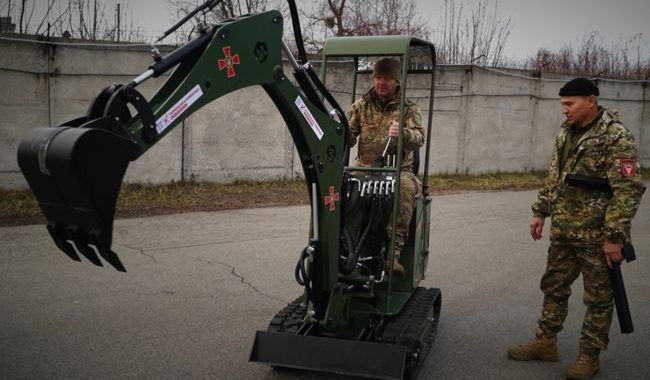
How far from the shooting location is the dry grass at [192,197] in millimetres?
9539

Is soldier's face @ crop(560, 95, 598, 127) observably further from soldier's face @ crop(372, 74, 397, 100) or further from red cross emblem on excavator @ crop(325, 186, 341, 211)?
red cross emblem on excavator @ crop(325, 186, 341, 211)

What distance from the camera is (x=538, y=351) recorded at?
4723 millimetres

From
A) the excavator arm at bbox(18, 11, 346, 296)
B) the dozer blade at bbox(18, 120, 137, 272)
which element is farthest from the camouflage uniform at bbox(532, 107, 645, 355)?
the dozer blade at bbox(18, 120, 137, 272)

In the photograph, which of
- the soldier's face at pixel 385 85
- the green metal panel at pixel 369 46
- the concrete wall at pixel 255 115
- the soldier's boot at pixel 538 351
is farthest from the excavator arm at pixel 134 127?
the concrete wall at pixel 255 115

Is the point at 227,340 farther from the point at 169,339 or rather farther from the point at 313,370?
the point at 313,370

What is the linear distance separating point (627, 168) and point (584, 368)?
141cm

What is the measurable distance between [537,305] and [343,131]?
3145 millimetres

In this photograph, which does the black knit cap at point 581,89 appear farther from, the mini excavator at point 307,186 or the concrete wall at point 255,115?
the concrete wall at point 255,115

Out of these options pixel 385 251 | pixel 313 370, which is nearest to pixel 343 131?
pixel 385 251

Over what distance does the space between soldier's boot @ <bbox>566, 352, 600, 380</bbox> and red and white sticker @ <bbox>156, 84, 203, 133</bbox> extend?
3202 mm

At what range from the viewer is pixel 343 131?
4031 mm

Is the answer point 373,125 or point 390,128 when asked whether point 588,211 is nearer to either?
point 390,128

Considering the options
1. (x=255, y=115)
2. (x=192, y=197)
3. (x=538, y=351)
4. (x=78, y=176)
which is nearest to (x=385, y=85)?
(x=538, y=351)

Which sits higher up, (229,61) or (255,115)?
(229,61)
